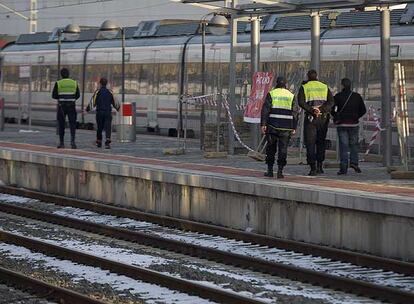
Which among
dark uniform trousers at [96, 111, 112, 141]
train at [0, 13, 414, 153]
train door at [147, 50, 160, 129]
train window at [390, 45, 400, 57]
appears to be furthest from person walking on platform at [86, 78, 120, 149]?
train door at [147, 50, 160, 129]

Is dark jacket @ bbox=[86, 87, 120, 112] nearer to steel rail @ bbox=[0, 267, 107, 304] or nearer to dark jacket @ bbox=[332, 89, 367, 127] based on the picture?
dark jacket @ bbox=[332, 89, 367, 127]

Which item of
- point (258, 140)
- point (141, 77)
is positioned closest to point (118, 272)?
point (258, 140)

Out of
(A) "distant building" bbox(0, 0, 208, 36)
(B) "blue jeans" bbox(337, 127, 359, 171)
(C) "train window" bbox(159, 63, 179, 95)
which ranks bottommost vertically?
(B) "blue jeans" bbox(337, 127, 359, 171)

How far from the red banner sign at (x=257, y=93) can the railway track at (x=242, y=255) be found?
3843 millimetres

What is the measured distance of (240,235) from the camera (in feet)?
52.1

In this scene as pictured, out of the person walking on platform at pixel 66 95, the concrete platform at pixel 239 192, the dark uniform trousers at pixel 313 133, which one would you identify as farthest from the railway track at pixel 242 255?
the person walking on platform at pixel 66 95

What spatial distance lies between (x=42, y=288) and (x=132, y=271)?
1.27 m

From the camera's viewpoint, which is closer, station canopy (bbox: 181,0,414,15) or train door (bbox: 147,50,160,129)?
station canopy (bbox: 181,0,414,15)

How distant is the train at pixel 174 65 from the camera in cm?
2539

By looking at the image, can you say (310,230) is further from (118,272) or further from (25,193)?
(25,193)

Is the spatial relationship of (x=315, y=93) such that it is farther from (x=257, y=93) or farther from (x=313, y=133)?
(x=257, y=93)

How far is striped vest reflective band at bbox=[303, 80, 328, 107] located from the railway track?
9.41 feet

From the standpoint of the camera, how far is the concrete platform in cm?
1398

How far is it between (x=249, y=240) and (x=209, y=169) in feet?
13.0
